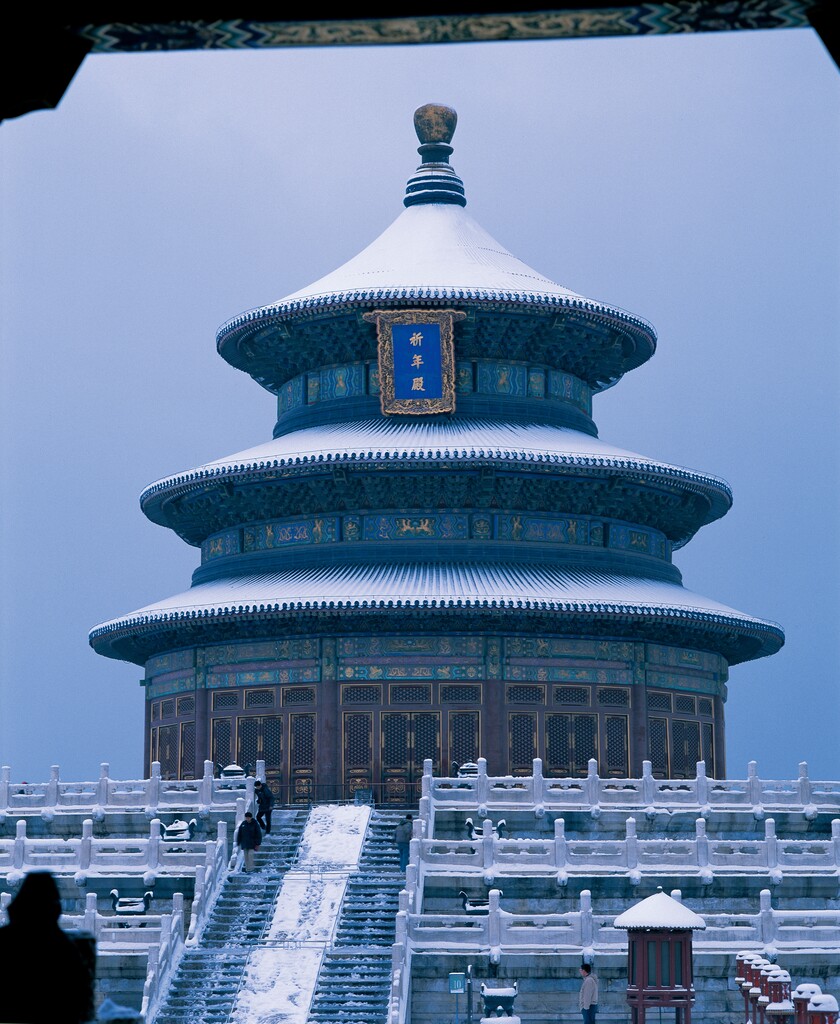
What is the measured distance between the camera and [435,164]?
52.1m

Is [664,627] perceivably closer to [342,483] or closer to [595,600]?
[595,600]

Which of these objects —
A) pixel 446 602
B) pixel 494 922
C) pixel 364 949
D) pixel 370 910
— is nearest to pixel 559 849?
pixel 494 922

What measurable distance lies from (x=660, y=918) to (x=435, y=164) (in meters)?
32.3

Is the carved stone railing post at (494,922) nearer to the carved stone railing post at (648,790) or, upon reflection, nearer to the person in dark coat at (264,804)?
the carved stone railing post at (648,790)

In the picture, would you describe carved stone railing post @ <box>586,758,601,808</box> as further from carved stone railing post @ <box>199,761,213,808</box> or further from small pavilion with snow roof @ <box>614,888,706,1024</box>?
small pavilion with snow roof @ <box>614,888,706,1024</box>

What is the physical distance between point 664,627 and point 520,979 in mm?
18650

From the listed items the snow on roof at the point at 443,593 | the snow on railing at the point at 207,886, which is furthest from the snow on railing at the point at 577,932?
the snow on roof at the point at 443,593

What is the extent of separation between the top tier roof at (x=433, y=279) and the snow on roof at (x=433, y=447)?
2.85m

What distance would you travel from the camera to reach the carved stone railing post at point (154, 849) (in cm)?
3064

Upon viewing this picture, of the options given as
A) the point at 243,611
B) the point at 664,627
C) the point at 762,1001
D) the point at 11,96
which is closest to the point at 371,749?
the point at 243,611

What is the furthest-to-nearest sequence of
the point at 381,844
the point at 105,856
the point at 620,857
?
1. the point at 381,844
2. the point at 105,856
3. the point at 620,857

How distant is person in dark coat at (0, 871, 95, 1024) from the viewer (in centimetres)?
816

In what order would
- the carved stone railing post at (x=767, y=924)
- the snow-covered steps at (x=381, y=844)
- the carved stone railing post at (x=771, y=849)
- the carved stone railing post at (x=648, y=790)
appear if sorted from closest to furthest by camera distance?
the carved stone railing post at (x=767, y=924) < the carved stone railing post at (x=771, y=849) < the carved stone railing post at (x=648, y=790) < the snow-covered steps at (x=381, y=844)

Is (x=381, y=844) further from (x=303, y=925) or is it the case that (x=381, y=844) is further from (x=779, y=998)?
(x=779, y=998)
